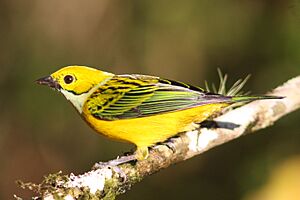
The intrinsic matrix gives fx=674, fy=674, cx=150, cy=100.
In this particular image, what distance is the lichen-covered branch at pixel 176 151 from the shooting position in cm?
356

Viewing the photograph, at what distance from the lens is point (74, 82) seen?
179 inches

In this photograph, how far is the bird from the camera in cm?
429

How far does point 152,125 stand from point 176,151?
227mm

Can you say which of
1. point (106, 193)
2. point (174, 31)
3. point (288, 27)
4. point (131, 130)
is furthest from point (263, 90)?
point (106, 193)

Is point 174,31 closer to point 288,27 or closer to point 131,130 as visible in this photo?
point 288,27

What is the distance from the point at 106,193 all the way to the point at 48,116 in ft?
9.93

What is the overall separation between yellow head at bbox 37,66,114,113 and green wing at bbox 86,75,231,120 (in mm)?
70

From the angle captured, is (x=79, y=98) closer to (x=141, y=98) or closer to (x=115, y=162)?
(x=141, y=98)

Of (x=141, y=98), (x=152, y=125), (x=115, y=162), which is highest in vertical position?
(x=141, y=98)

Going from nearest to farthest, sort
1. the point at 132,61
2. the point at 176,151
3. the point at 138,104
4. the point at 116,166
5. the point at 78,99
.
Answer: the point at 116,166, the point at 176,151, the point at 138,104, the point at 78,99, the point at 132,61

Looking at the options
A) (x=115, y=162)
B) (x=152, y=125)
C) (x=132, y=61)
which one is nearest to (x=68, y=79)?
(x=152, y=125)

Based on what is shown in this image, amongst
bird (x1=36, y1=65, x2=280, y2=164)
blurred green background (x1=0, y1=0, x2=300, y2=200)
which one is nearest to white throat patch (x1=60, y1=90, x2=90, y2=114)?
bird (x1=36, y1=65, x2=280, y2=164)

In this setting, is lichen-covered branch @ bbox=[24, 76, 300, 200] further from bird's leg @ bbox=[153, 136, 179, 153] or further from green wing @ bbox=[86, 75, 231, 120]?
green wing @ bbox=[86, 75, 231, 120]

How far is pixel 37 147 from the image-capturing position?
6.78 metres
